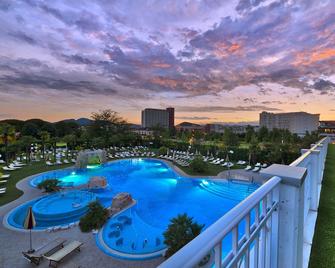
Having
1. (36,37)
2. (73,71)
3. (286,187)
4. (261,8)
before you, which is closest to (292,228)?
(286,187)

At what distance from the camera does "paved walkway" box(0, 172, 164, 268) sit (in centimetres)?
692

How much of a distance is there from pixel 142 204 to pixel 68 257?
6890 millimetres

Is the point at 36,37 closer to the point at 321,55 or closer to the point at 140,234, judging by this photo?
the point at 140,234

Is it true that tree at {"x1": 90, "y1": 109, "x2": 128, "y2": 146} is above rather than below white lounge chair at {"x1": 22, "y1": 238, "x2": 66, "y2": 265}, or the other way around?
above

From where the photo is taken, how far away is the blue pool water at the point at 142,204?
919 centimetres

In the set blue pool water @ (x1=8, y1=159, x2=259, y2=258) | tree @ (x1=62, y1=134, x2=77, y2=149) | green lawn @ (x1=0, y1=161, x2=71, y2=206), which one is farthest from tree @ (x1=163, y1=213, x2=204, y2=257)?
tree @ (x1=62, y1=134, x2=77, y2=149)

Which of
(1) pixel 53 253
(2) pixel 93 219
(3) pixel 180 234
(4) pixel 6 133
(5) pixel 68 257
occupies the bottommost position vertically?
(5) pixel 68 257

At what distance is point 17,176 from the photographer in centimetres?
1780

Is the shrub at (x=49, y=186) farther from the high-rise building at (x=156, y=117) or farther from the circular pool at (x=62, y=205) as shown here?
the high-rise building at (x=156, y=117)

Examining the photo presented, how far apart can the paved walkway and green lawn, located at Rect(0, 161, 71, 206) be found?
11.7 ft

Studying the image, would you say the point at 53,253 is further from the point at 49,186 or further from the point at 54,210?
the point at 49,186

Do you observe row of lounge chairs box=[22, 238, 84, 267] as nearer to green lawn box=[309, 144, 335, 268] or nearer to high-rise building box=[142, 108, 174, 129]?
green lawn box=[309, 144, 335, 268]

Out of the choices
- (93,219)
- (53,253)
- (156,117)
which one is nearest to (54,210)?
(93,219)

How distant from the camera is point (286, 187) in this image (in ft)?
5.38
